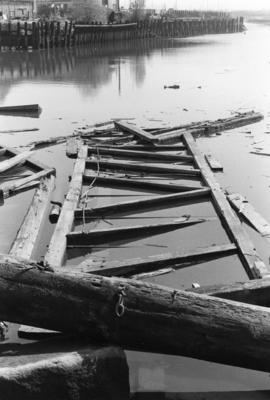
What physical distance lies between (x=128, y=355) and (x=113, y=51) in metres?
50.1

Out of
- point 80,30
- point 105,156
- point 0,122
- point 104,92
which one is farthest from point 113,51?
point 105,156

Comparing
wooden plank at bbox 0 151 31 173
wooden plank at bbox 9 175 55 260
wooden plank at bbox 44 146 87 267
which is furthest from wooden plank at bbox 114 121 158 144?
Answer: wooden plank at bbox 9 175 55 260

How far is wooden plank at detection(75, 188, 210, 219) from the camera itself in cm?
884

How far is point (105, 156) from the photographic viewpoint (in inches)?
498

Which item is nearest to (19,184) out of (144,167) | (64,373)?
(144,167)

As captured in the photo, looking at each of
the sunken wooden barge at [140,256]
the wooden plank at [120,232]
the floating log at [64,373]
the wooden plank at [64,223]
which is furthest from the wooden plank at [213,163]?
the floating log at [64,373]

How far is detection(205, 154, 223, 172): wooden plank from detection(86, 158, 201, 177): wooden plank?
1.82 ft

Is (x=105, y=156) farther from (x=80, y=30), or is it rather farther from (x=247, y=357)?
(x=80, y=30)

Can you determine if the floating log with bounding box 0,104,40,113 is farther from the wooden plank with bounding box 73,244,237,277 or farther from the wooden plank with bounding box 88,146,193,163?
the wooden plank with bounding box 73,244,237,277

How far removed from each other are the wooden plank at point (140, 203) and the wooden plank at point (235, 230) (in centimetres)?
33

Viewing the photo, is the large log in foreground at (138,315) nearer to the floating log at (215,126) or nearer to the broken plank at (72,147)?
the broken plank at (72,147)

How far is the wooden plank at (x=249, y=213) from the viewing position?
842 centimetres

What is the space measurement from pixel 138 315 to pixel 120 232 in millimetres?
3815

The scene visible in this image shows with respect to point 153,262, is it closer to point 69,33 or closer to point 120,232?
point 120,232
